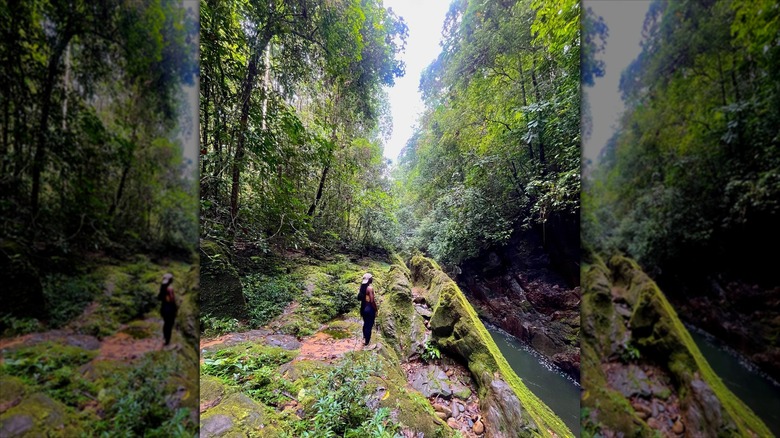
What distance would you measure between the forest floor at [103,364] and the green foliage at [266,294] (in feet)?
13.7

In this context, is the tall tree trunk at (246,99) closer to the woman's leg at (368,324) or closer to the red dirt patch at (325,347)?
the red dirt patch at (325,347)

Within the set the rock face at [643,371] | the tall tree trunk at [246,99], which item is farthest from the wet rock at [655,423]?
the tall tree trunk at [246,99]

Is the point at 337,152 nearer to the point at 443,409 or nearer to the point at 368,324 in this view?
the point at 368,324

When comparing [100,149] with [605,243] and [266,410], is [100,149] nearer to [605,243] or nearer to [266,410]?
[605,243]

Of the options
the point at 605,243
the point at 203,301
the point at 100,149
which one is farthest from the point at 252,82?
the point at 605,243

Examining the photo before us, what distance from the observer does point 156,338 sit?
942 mm

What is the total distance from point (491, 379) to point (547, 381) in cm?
332

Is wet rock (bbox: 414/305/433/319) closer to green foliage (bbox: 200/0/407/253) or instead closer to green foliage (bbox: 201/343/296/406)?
green foliage (bbox: 201/343/296/406)

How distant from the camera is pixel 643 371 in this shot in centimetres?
91

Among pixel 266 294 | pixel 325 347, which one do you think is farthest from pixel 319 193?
pixel 325 347

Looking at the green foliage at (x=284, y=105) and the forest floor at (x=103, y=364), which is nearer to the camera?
the forest floor at (x=103, y=364)

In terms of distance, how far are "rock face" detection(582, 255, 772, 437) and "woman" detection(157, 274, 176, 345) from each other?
190 cm

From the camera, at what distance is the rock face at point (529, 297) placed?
586 cm

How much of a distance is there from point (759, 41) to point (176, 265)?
2314mm
